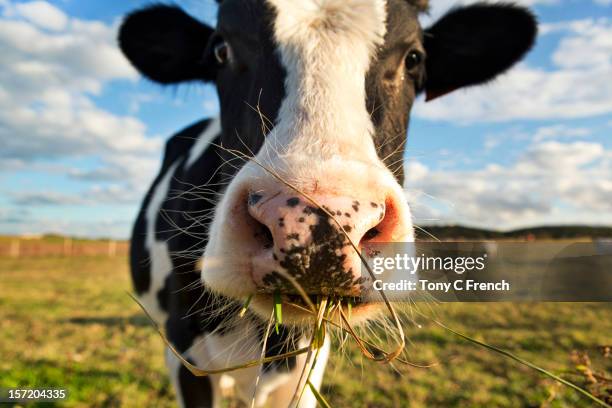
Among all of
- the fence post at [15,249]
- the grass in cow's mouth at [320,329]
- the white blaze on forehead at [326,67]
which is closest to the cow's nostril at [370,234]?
the grass in cow's mouth at [320,329]

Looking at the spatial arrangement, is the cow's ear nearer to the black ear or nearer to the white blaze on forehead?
the white blaze on forehead

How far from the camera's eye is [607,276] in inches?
73.7

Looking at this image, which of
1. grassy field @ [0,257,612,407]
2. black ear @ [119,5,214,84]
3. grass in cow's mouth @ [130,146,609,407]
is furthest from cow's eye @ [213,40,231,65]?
grassy field @ [0,257,612,407]

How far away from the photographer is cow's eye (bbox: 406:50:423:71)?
7.79ft

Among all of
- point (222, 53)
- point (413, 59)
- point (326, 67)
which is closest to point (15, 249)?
point (222, 53)

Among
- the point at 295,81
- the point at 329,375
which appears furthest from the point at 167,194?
the point at 295,81

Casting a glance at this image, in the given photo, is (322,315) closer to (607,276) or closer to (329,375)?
(607,276)

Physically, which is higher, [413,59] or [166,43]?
[413,59]

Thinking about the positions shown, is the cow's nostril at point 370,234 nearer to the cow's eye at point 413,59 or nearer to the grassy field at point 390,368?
the grassy field at point 390,368

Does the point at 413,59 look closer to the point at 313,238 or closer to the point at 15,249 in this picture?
the point at 313,238

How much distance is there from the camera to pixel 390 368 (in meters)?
4.76

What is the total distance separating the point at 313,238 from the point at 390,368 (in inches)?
156

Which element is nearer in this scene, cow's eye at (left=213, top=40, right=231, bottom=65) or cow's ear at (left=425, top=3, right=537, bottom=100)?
cow's eye at (left=213, top=40, right=231, bottom=65)

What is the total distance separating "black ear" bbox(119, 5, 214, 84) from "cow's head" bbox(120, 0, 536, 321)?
0.67m
